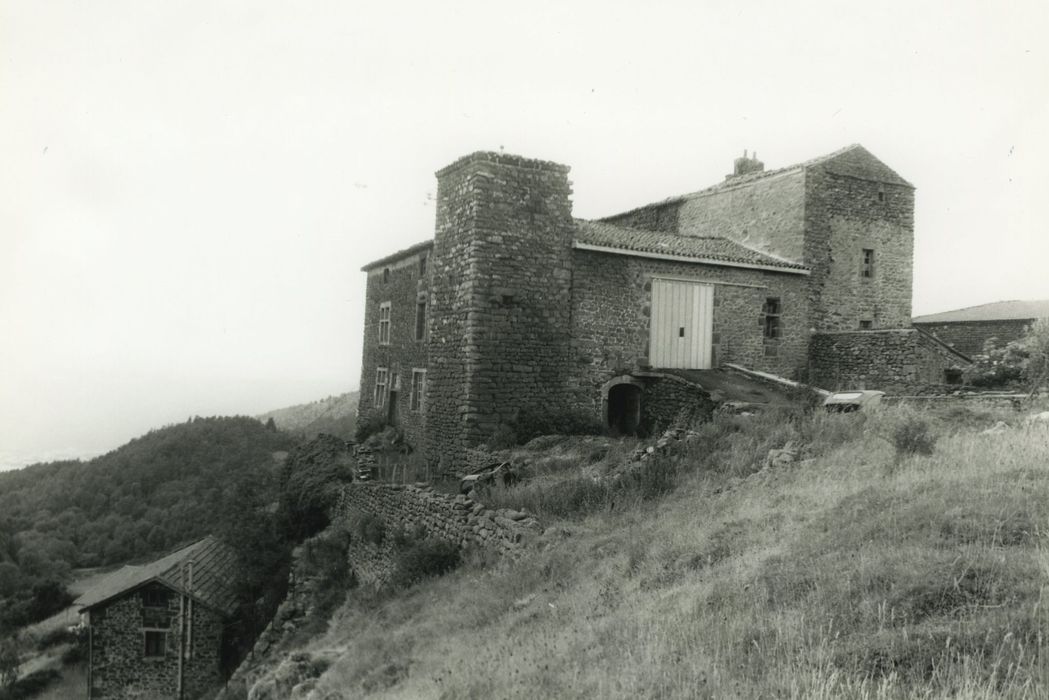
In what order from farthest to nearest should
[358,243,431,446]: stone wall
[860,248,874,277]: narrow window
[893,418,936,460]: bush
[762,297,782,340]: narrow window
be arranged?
[860,248,874,277]: narrow window → [358,243,431,446]: stone wall → [762,297,782,340]: narrow window → [893,418,936,460]: bush

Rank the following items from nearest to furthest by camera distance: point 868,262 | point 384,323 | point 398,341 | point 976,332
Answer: point 868,262 → point 398,341 → point 384,323 → point 976,332

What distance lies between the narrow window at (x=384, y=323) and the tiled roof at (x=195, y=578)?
8.24 m

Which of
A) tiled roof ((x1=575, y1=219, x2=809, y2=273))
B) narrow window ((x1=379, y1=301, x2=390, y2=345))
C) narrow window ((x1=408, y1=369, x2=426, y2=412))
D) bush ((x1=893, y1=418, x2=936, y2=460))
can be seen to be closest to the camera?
bush ((x1=893, y1=418, x2=936, y2=460))

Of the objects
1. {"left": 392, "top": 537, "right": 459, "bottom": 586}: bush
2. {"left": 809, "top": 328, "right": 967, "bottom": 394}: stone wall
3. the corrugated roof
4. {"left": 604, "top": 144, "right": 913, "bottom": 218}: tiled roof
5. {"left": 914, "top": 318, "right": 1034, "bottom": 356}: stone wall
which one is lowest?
{"left": 392, "top": 537, "right": 459, "bottom": 586}: bush

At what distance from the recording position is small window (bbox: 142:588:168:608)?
20703 mm

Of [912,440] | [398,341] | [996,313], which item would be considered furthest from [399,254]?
[996,313]

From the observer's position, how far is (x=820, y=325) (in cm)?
2006

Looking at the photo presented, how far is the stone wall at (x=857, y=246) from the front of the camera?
20219 mm

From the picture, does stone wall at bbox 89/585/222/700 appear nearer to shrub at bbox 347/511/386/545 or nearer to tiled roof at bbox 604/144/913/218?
shrub at bbox 347/511/386/545

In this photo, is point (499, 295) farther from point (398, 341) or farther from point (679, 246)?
point (398, 341)

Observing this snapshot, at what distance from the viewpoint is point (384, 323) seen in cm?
2278

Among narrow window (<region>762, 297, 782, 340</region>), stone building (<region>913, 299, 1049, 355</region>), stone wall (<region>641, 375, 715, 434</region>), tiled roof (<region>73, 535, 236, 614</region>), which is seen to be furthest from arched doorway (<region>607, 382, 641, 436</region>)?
tiled roof (<region>73, 535, 236, 614</region>)

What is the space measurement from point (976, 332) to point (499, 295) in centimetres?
1836

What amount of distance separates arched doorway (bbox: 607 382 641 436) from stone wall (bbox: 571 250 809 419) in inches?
28.7
